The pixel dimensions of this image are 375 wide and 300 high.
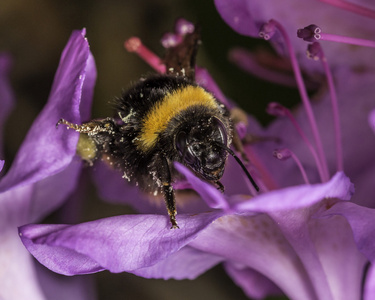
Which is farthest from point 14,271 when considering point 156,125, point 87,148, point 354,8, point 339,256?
point 354,8

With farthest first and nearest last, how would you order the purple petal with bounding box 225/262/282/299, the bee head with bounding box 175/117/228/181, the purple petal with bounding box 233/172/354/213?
the purple petal with bounding box 225/262/282/299, the bee head with bounding box 175/117/228/181, the purple petal with bounding box 233/172/354/213

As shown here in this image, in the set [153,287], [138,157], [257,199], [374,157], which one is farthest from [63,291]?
[257,199]

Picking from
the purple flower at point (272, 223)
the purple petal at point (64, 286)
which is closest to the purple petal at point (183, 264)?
the purple flower at point (272, 223)

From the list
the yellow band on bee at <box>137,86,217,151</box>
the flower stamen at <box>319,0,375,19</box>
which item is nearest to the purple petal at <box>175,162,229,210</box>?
the yellow band on bee at <box>137,86,217,151</box>

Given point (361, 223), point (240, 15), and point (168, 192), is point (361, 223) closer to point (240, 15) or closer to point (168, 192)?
point (168, 192)

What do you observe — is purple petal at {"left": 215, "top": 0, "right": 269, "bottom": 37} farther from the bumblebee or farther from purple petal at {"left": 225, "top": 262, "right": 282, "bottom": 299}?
purple petal at {"left": 225, "top": 262, "right": 282, "bottom": 299}

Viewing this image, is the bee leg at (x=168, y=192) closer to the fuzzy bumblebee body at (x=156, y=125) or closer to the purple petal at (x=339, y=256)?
the fuzzy bumblebee body at (x=156, y=125)

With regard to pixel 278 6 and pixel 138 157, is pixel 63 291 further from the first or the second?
pixel 278 6
